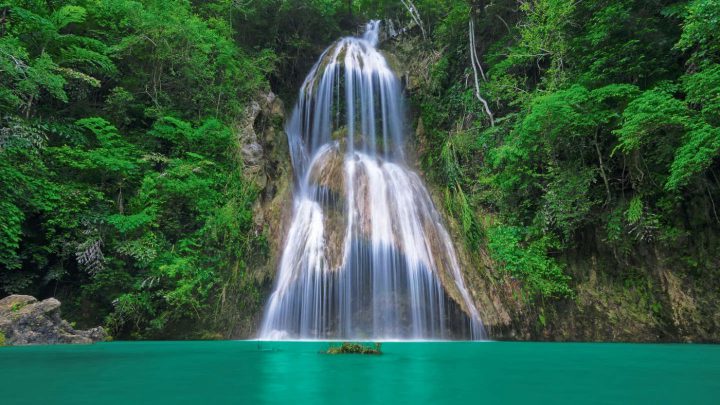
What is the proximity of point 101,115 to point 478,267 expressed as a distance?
40.6 ft

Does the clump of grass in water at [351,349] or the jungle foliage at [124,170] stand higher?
the jungle foliage at [124,170]

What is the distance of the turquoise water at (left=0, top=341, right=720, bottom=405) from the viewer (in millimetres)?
3125

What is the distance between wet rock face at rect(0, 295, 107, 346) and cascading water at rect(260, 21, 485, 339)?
447cm

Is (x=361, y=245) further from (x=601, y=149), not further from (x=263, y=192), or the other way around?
(x=601, y=149)

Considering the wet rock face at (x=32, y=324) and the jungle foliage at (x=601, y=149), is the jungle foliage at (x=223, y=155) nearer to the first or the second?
the jungle foliage at (x=601, y=149)

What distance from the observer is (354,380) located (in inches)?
157

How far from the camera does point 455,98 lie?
620 inches

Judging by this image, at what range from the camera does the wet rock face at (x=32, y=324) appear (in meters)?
8.35

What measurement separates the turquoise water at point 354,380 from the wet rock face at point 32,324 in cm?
280

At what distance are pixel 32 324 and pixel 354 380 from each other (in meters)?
8.15

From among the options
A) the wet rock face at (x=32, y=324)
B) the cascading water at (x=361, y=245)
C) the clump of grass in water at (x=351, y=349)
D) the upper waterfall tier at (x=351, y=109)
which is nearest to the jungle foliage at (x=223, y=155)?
the cascading water at (x=361, y=245)

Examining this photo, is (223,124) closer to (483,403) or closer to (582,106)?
(582,106)

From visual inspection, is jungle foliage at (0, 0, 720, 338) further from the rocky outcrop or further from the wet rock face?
the wet rock face

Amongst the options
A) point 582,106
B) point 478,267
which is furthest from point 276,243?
point 582,106
